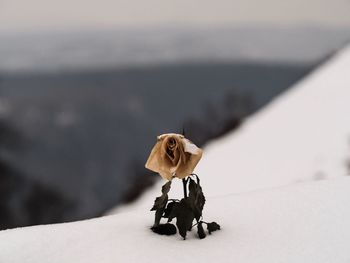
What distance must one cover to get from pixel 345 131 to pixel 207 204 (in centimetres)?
557

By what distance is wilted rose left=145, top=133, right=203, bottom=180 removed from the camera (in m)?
1.78

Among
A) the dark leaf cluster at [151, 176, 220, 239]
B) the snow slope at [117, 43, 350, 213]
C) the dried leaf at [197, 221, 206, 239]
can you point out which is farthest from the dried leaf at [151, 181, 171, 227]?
the snow slope at [117, 43, 350, 213]

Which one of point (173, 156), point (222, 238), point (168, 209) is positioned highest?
point (173, 156)

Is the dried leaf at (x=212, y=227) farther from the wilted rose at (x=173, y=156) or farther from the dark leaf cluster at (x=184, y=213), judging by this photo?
the wilted rose at (x=173, y=156)

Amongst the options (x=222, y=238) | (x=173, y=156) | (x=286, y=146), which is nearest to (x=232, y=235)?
(x=222, y=238)

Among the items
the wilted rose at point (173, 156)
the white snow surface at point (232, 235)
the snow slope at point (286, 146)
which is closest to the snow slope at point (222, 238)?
the white snow surface at point (232, 235)

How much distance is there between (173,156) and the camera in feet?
5.97

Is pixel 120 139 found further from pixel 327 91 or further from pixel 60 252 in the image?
pixel 60 252

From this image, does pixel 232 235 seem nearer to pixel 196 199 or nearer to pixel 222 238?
A: pixel 222 238

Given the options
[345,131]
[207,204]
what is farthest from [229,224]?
[345,131]

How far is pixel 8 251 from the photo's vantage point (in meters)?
1.73

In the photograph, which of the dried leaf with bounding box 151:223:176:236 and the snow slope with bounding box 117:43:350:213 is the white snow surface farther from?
the snow slope with bounding box 117:43:350:213

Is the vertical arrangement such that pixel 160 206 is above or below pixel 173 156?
below

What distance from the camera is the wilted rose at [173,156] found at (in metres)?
1.78
